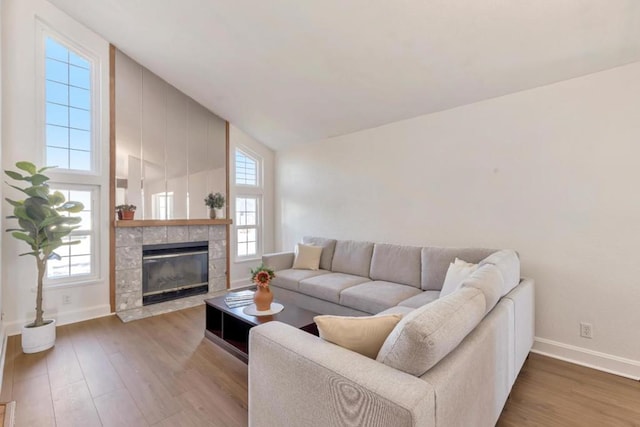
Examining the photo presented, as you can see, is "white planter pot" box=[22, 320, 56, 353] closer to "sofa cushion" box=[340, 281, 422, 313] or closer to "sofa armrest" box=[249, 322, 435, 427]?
"sofa armrest" box=[249, 322, 435, 427]

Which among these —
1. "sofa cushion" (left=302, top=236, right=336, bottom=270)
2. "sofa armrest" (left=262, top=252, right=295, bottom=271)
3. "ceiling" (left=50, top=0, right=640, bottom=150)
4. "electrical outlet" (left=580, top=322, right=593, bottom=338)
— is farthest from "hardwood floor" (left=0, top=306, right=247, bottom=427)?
"ceiling" (left=50, top=0, right=640, bottom=150)

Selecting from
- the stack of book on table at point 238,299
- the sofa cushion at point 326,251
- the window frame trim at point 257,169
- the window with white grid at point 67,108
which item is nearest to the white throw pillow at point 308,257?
the sofa cushion at point 326,251

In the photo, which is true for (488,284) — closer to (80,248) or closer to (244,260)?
(244,260)

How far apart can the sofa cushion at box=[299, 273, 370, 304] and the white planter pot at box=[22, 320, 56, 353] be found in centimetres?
243

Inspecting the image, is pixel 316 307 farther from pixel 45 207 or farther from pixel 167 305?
pixel 45 207

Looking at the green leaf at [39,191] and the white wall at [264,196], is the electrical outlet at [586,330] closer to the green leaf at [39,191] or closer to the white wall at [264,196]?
the white wall at [264,196]

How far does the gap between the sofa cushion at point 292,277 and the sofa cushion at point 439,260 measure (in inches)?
50.6

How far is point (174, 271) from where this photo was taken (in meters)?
4.27

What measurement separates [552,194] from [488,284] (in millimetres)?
1606

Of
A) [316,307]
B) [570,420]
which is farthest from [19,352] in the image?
[570,420]

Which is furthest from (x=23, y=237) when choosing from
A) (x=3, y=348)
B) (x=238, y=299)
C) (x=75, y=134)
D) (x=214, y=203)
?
(x=214, y=203)

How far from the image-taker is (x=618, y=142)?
7.59 feet

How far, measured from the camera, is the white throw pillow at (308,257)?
3908mm

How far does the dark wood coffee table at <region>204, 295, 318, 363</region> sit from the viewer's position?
243cm
